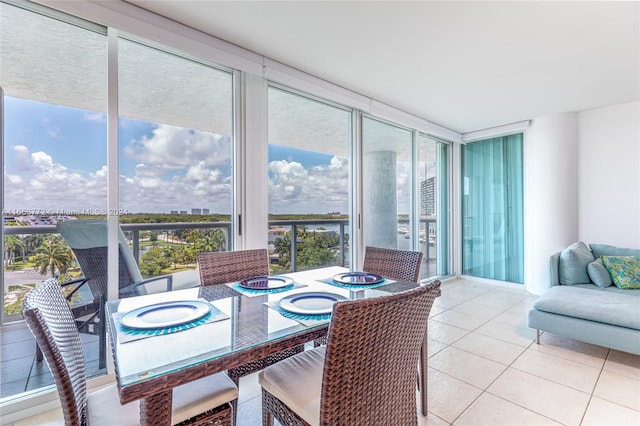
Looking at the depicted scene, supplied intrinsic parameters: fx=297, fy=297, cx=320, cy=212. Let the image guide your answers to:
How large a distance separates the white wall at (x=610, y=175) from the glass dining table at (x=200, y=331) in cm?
371

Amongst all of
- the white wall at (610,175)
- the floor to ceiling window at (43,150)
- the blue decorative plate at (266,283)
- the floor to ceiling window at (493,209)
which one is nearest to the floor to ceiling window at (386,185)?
the floor to ceiling window at (493,209)

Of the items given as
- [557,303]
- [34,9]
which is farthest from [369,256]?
[34,9]

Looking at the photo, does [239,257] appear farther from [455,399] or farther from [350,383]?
[455,399]

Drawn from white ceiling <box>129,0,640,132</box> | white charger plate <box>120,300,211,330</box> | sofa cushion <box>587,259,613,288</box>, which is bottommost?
sofa cushion <box>587,259,613,288</box>

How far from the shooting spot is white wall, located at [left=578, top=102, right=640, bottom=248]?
3.49 metres

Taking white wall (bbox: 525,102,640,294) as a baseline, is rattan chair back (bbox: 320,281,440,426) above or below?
below

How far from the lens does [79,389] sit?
1.03 m

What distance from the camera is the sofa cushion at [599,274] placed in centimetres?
284

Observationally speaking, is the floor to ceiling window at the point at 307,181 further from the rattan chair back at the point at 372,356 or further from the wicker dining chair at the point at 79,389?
the rattan chair back at the point at 372,356

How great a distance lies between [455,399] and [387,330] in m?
1.34

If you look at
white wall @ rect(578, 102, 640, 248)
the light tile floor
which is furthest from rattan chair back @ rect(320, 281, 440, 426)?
white wall @ rect(578, 102, 640, 248)

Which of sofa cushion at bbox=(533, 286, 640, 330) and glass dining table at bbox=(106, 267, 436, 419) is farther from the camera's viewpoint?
sofa cushion at bbox=(533, 286, 640, 330)

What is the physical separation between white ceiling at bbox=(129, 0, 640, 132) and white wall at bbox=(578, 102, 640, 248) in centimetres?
41

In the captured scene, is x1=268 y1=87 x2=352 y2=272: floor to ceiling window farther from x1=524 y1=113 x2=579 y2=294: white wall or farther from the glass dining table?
x1=524 y1=113 x2=579 y2=294: white wall
